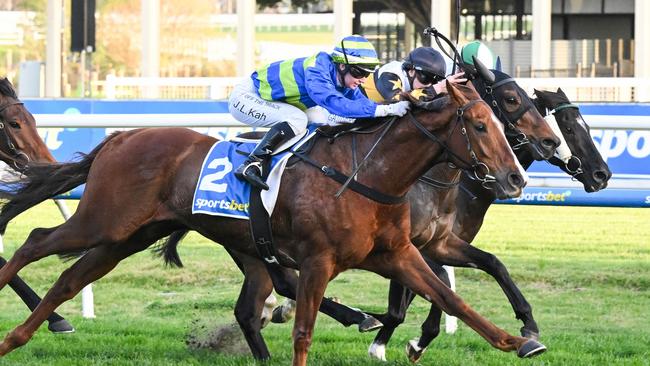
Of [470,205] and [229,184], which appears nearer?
[229,184]

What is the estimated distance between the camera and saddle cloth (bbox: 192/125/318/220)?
577 centimetres

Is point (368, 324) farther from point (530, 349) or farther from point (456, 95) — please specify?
point (456, 95)

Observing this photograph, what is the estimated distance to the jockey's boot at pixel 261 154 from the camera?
574 cm

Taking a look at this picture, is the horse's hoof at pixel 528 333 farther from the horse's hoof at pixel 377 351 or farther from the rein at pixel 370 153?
the rein at pixel 370 153

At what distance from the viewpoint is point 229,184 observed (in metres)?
5.90

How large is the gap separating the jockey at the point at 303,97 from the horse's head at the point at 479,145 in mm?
281

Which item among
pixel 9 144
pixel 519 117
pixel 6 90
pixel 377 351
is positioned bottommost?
pixel 377 351

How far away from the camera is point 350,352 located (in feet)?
21.4

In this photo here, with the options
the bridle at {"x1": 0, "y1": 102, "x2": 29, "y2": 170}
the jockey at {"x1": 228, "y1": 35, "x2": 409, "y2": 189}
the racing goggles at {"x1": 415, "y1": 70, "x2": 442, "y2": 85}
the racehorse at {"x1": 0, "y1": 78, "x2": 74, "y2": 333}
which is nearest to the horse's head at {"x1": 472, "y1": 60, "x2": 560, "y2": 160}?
the racing goggles at {"x1": 415, "y1": 70, "x2": 442, "y2": 85}

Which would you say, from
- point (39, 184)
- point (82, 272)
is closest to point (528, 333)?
point (82, 272)

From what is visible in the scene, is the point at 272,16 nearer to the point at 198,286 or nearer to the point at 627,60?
the point at 627,60

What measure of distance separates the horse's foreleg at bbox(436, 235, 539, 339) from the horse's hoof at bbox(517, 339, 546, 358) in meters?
1.01

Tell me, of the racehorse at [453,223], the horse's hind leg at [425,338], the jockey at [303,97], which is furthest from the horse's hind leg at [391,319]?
the jockey at [303,97]

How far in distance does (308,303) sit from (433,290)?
0.56 metres
